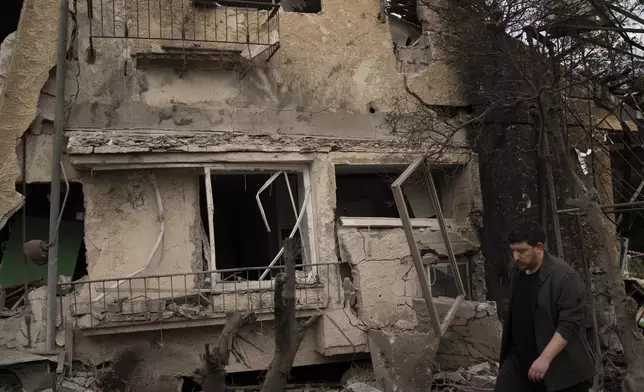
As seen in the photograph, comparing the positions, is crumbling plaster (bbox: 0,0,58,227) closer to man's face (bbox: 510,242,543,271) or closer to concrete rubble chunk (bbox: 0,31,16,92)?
concrete rubble chunk (bbox: 0,31,16,92)

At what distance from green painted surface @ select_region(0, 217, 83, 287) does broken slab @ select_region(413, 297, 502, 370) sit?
4330mm

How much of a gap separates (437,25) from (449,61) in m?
0.56

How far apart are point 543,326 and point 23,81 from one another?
18.9 feet

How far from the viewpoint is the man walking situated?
3.64m

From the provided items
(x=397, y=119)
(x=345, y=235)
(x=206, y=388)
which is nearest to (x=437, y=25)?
(x=397, y=119)

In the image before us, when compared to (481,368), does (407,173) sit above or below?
above

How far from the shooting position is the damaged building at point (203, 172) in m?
6.66

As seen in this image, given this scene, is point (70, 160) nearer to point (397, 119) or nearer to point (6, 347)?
point (6, 347)

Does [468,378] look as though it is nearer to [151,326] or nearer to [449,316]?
[449,316]

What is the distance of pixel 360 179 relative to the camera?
9.48 metres

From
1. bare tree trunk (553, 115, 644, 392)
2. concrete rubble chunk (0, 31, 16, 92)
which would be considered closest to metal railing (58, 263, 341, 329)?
concrete rubble chunk (0, 31, 16, 92)

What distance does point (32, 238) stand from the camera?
25.0 ft

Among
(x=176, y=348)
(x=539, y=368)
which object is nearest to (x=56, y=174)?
(x=176, y=348)

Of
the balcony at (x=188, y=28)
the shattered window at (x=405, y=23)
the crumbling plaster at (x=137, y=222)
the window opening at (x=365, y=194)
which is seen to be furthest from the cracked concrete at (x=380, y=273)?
the shattered window at (x=405, y=23)
